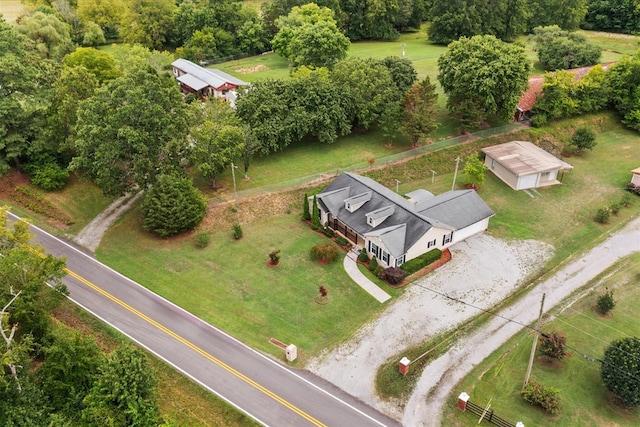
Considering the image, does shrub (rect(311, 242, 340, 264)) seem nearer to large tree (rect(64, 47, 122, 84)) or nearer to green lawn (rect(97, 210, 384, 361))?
green lawn (rect(97, 210, 384, 361))

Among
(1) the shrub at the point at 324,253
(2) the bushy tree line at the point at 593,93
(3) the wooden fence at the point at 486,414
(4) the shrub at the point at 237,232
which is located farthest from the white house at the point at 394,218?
(2) the bushy tree line at the point at 593,93

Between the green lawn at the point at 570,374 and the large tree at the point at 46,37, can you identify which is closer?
the green lawn at the point at 570,374

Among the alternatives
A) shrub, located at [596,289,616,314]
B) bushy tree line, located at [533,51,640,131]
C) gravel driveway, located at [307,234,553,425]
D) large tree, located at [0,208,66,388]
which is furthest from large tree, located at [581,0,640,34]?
large tree, located at [0,208,66,388]

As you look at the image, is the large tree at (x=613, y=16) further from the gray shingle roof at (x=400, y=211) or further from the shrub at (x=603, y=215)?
the gray shingle roof at (x=400, y=211)

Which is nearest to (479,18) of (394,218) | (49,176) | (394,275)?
(394,218)

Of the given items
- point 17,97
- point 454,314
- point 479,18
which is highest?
point 17,97

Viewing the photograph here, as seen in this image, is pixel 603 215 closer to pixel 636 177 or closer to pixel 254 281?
pixel 636 177

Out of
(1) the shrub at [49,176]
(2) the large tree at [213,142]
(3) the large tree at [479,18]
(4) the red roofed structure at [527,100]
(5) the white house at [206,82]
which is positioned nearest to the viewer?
(2) the large tree at [213,142]

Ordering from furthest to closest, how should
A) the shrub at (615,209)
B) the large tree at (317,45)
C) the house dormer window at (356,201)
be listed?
1. the large tree at (317,45)
2. the shrub at (615,209)
3. the house dormer window at (356,201)
